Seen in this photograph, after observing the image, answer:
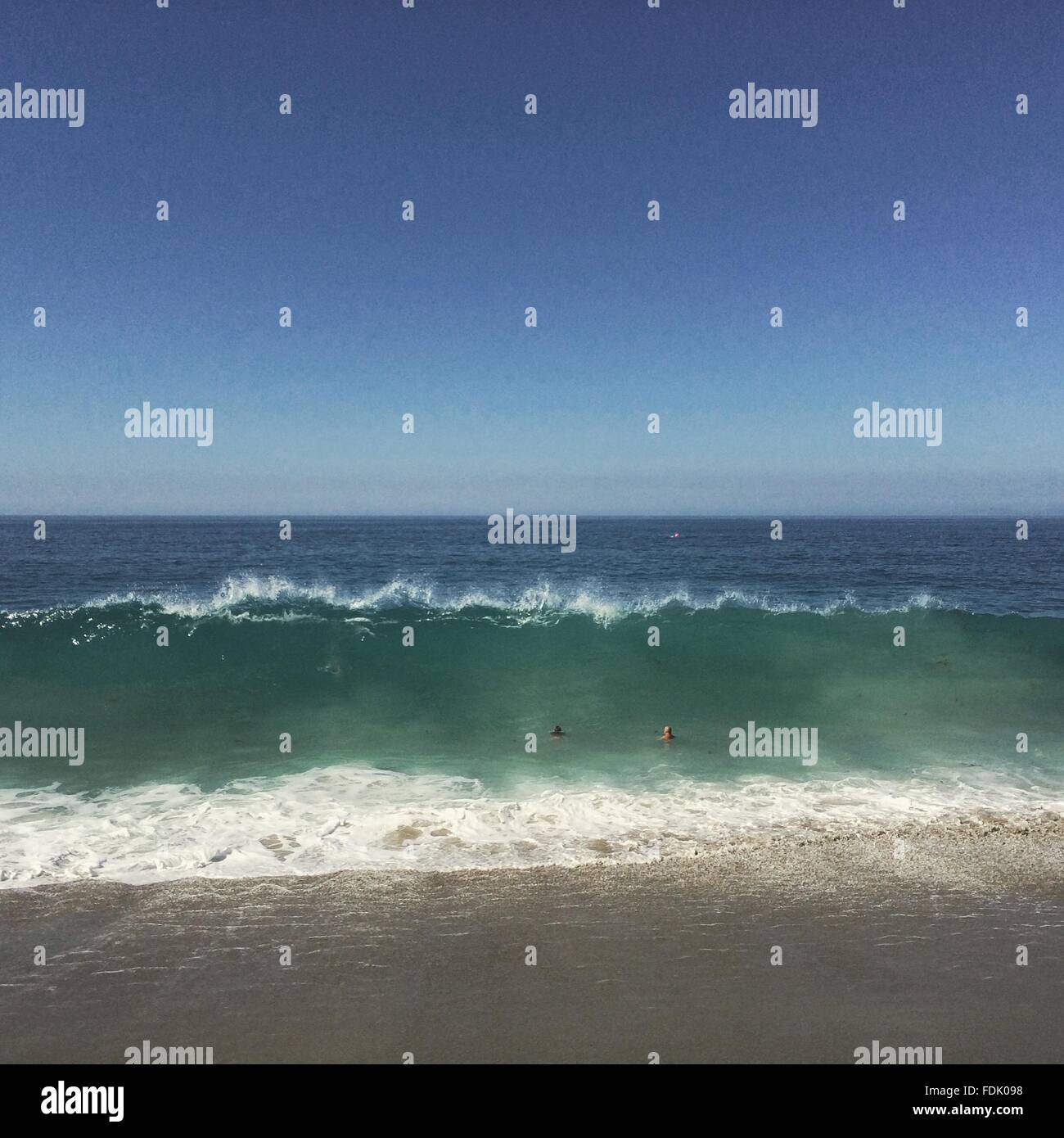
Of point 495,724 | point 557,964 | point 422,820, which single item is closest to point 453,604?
point 495,724

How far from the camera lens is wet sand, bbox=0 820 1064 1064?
5035mm

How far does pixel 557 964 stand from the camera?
19.3ft

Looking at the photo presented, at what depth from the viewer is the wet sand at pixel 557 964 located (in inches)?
198

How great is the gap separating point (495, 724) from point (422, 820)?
5.37m

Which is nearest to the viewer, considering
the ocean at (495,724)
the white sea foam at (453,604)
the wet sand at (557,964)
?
the wet sand at (557,964)

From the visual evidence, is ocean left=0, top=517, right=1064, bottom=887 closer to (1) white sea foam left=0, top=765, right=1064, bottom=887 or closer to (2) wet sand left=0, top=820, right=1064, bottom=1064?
(1) white sea foam left=0, top=765, right=1064, bottom=887

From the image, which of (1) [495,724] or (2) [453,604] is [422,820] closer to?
(1) [495,724]

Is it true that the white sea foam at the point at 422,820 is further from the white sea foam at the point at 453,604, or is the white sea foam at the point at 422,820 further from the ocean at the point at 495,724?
the white sea foam at the point at 453,604

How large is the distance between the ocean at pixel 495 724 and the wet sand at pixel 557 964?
758 mm

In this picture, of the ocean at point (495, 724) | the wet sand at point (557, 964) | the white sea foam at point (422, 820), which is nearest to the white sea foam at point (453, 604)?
the ocean at point (495, 724)

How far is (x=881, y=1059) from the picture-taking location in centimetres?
495

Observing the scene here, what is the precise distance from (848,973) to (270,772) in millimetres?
8704
